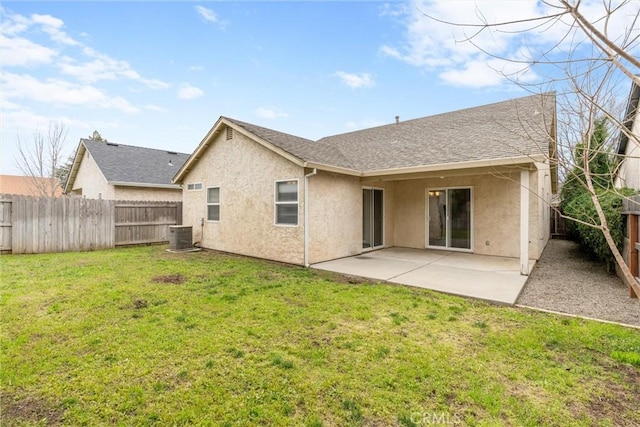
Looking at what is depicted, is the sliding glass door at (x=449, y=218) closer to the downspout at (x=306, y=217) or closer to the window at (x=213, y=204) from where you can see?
the downspout at (x=306, y=217)

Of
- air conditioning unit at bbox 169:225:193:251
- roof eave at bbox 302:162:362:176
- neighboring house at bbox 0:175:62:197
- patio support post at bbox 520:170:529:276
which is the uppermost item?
neighboring house at bbox 0:175:62:197

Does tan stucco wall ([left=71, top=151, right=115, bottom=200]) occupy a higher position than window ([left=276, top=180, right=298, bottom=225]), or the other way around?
tan stucco wall ([left=71, top=151, right=115, bottom=200])

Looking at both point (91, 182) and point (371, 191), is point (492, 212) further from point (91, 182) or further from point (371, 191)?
point (91, 182)

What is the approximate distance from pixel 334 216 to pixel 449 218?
4401 millimetres

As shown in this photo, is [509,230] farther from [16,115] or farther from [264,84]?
[16,115]

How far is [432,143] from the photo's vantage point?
1002cm

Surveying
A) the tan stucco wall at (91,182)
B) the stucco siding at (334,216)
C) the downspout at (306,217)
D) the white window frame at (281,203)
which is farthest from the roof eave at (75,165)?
the stucco siding at (334,216)

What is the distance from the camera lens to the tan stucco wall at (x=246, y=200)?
8.64 meters

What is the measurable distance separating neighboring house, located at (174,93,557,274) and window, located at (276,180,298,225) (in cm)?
3

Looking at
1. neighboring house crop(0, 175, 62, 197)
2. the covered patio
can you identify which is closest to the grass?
the covered patio

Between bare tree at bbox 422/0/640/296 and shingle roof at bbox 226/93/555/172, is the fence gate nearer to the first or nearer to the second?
shingle roof at bbox 226/93/555/172

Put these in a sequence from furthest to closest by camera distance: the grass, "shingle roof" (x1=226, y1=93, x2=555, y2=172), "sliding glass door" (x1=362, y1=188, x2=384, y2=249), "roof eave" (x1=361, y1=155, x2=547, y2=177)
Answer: "sliding glass door" (x1=362, y1=188, x2=384, y2=249)
"shingle roof" (x1=226, y1=93, x2=555, y2=172)
"roof eave" (x1=361, y1=155, x2=547, y2=177)
the grass

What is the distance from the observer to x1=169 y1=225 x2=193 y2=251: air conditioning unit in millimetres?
10820

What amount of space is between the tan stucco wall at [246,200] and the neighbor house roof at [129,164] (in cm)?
502
